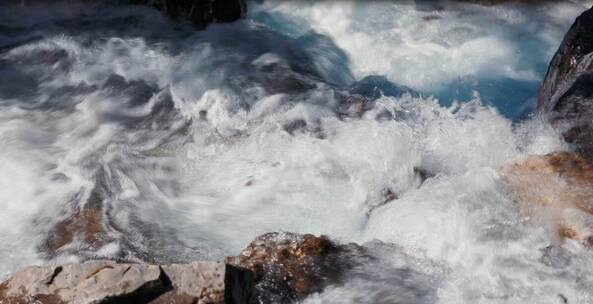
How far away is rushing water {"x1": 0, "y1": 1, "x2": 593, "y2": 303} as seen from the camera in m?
3.45

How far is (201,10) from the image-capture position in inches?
290

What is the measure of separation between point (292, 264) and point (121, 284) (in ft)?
3.13

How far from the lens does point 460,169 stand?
439 cm

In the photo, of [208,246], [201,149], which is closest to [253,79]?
Answer: [201,149]

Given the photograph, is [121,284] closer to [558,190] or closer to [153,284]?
[153,284]

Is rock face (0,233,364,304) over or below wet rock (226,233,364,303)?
over

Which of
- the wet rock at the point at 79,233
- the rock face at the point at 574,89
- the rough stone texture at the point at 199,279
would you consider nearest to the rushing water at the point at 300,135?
the wet rock at the point at 79,233

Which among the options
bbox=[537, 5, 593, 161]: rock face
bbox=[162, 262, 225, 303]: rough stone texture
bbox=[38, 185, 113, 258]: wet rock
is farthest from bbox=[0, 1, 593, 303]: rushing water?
bbox=[162, 262, 225, 303]: rough stone texture

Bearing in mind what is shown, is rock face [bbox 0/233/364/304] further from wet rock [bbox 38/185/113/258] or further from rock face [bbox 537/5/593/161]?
rock face [bbox 537/5/593/161]

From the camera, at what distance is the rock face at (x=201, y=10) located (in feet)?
24.1

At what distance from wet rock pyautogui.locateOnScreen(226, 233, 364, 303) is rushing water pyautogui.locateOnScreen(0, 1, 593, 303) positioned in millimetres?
120

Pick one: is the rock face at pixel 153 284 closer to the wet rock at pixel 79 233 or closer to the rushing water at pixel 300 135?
the rushing water at pixel 300 135

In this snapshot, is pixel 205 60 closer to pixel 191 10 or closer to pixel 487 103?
pixel 191 10

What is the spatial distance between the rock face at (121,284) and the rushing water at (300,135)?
664 mm
